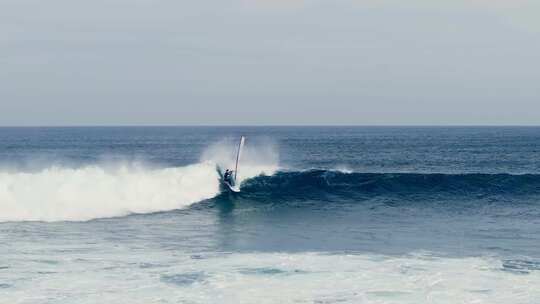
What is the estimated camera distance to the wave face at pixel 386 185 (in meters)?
34.6

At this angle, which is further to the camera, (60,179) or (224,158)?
(224,158)

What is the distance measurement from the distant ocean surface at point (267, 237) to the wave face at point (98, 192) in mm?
86

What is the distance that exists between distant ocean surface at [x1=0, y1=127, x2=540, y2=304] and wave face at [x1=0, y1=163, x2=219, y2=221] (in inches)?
3.4

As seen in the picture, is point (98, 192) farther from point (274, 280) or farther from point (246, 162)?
point (274, 280)

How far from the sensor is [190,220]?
89.1 ft

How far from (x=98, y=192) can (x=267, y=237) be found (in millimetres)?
11074

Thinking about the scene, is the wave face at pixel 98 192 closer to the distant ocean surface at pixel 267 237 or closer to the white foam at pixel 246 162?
the distant ocean surface at pixel 267 237

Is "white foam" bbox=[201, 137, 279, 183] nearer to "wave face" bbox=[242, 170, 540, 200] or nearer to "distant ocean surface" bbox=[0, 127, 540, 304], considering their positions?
"distant ocean surface" bbox=[0, 127, 540, 304]

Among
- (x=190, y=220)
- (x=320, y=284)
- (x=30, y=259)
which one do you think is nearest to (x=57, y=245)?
(x=30, y=259)

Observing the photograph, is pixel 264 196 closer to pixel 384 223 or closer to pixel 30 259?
pixel 384 223

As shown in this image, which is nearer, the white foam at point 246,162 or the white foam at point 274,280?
the white foam at point 274,280

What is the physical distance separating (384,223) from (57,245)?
12.9m

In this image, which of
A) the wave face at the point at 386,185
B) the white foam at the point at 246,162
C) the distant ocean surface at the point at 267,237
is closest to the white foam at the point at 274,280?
the distant ocean surface at the point at 267,237

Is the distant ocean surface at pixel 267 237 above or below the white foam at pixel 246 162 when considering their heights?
below
